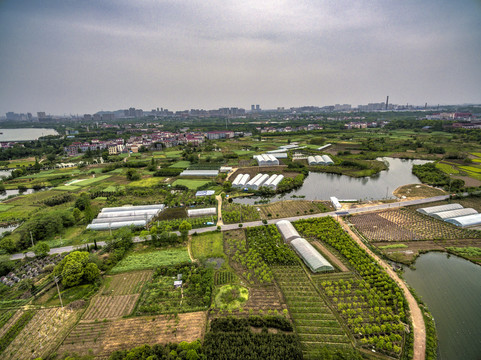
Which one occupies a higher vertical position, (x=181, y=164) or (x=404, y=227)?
(x=181, y=164)

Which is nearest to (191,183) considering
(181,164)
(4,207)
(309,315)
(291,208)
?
(181,164)

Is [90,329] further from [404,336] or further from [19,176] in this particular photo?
[19,176]

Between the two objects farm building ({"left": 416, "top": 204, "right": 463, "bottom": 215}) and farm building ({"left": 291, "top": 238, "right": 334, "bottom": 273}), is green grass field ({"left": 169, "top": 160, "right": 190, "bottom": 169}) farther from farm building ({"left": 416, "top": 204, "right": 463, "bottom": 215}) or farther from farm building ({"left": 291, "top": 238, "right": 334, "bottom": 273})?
farm building ({"left": 416, "top": 204, "right": 463, "bottom": 215})

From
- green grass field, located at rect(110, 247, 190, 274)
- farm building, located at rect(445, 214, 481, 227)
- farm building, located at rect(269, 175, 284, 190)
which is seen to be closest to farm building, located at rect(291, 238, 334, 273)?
green grass field, located at rect(110, 247, 190, 274)

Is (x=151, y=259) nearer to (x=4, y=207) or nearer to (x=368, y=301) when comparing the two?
(x=368, y=301)

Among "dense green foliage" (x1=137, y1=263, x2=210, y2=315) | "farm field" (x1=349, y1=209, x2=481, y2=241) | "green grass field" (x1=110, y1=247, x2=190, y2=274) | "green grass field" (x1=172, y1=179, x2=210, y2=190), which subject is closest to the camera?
"dense green foliage" (x1=137, y1=263, x2=210, y2=315)

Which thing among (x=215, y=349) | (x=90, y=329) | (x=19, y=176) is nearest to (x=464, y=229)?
Result: (x=215, y=349)

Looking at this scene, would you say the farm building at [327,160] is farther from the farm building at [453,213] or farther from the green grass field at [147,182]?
the green grass field at [147,182]
